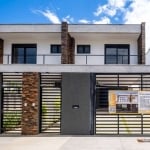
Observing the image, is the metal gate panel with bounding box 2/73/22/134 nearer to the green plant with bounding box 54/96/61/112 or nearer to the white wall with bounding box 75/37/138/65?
the green plant with bounding box 54/96/61/112

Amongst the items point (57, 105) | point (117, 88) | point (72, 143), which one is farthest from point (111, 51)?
point (72, 143)

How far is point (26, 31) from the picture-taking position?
23.7 meters

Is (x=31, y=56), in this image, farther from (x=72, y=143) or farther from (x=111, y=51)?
(x=72, y=143)

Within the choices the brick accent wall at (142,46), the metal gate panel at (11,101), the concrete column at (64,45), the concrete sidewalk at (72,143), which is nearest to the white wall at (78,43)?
the brick accent wall at (142,46)

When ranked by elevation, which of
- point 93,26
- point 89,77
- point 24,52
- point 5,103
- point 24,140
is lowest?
point 24,140

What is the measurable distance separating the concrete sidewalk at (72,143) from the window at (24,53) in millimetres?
10089

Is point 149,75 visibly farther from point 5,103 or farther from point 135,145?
point 5,103

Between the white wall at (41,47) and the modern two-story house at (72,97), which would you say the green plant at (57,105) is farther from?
the white wall at (41,47)

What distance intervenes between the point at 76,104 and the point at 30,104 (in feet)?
7.09

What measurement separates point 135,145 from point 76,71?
4.64 metres

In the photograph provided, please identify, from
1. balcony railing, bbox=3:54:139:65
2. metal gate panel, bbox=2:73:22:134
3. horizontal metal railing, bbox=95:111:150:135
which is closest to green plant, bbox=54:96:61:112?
metal gate panel, bbox=2:73:22:134

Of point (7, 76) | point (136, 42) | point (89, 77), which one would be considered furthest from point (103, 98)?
point (136, 42)

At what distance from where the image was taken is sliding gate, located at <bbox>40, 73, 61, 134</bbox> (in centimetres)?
1670

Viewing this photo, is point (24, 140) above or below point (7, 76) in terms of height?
below
